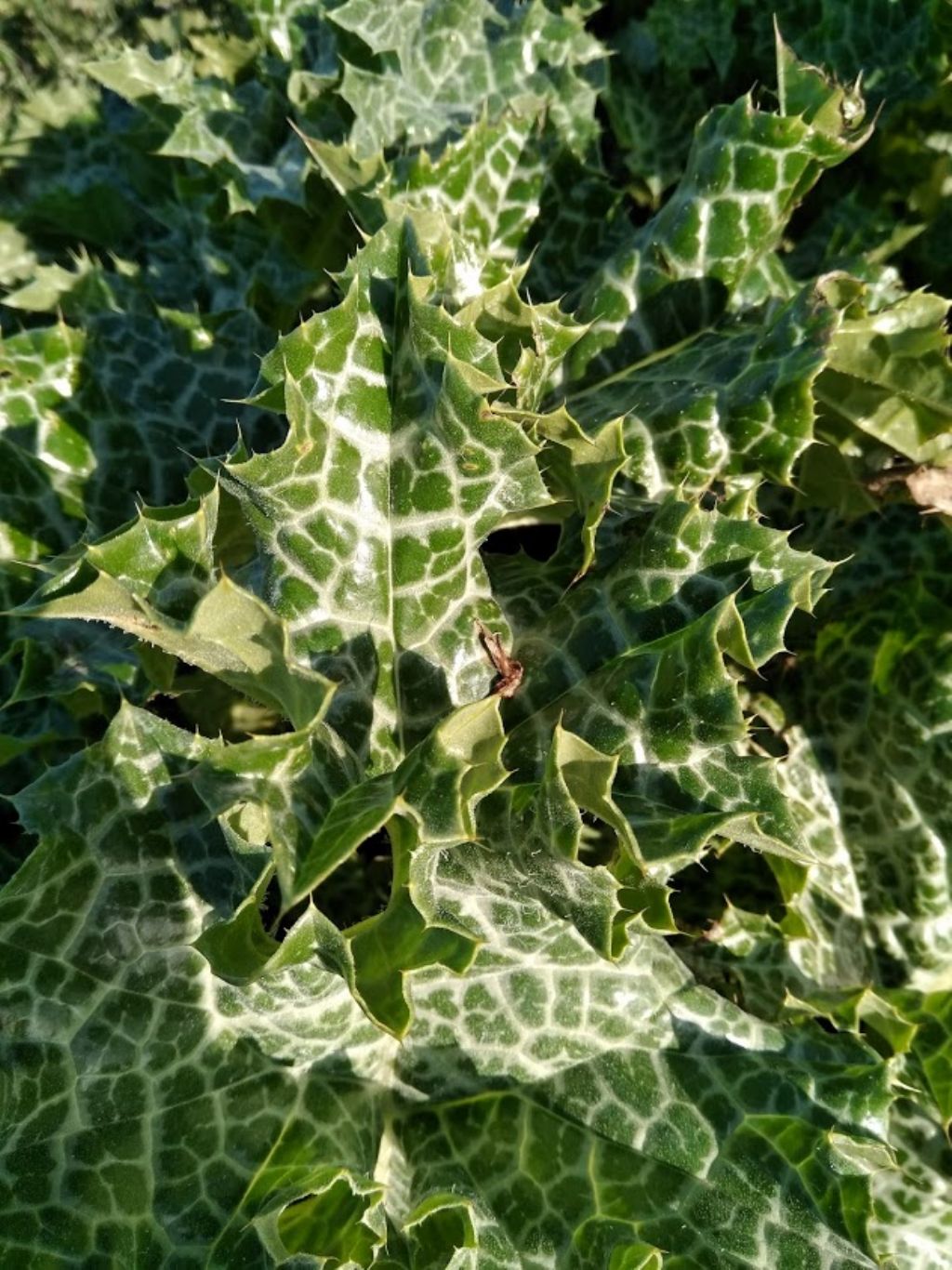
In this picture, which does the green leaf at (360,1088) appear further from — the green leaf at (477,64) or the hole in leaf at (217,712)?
the green leaf at (477,64)

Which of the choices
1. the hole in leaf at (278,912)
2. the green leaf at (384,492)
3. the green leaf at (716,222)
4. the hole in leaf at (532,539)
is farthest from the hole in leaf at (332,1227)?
the green leaf at (716,222)

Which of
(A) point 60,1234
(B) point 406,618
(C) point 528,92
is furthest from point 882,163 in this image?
(A) point 60,1234

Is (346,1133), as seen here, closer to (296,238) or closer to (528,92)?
(296,238)

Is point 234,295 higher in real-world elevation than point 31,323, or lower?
higher

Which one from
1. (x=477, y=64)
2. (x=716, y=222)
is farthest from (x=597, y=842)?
(x=477, y=64)

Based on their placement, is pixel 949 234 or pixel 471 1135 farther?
pixel 949 234

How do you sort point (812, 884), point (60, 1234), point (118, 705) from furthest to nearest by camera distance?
point (812, 884)
point (118, 705)
point (60, 1234)
